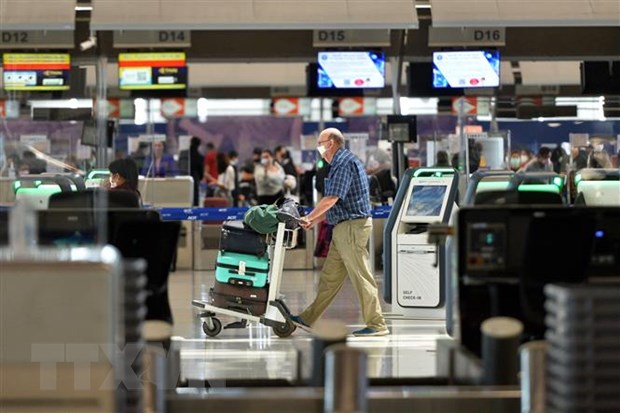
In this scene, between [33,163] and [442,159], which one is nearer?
[33,163]

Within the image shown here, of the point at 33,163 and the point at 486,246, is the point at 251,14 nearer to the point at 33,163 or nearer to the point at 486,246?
the point at 33,163

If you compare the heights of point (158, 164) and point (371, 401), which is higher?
point (158, 164)

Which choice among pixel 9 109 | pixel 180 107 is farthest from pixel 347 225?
pixel 180 107

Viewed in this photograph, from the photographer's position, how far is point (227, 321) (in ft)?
42.7

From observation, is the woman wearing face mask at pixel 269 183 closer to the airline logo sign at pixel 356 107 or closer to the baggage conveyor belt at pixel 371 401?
the airline logo sign at pixel 356 107

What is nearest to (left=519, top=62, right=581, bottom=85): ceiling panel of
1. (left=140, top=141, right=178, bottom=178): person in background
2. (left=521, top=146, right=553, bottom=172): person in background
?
(left=521, top=146, right=553, bottom=172): person in background

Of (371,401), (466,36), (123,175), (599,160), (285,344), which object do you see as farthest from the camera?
(466,36)

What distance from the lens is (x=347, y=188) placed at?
1152 centimetres

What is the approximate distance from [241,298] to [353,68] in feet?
29.3

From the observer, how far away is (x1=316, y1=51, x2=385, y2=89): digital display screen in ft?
66.7

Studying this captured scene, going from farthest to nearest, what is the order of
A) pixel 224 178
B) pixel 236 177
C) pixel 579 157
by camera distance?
pixel 236 177, pixel 224 178, pixel 579 157

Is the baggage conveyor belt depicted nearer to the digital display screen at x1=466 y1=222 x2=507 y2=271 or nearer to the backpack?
the digital display screen at x1=466 y1=222 x2=507 y2=271

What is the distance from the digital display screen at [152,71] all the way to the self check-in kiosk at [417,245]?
25.1 ft

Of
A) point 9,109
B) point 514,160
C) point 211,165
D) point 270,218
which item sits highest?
point 9,109
